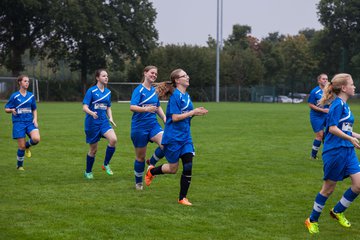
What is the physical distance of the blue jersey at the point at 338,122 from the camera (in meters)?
6.70

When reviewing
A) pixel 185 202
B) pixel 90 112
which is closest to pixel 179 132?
pixel 185 202

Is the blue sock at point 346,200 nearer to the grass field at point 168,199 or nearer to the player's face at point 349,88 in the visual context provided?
the grass field at point 168,199

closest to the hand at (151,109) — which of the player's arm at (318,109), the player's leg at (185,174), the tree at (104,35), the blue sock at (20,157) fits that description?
the player's leg at (185,174)

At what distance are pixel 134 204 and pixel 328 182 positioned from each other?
9.17 ft

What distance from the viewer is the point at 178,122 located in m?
8.18

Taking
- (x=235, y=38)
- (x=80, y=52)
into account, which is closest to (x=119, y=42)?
(x=80, y=52)

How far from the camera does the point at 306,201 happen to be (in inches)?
339

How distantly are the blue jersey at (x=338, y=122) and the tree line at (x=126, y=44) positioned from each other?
173 feet

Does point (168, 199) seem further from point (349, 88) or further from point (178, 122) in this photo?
point (349, 88)

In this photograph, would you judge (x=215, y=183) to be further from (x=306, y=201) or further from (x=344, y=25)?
(x=344, y=25)

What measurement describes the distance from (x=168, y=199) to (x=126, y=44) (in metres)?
55.7

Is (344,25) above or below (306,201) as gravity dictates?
above

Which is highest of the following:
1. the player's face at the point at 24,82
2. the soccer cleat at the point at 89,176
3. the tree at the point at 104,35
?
the tree at the point at 104,35

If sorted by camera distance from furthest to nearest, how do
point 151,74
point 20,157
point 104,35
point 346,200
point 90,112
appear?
point 104,35, point 20,157, point 90,112, point 151,74, point 346,200
